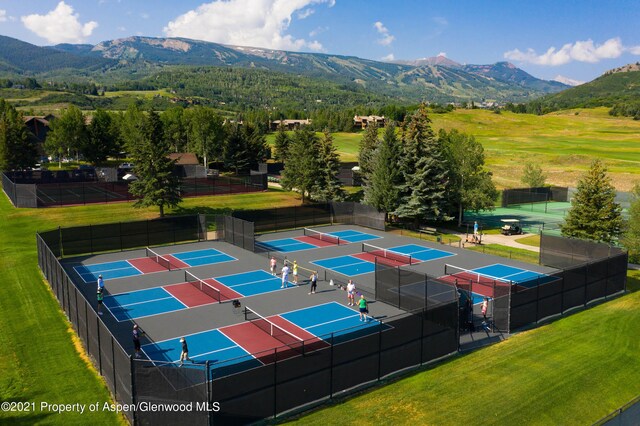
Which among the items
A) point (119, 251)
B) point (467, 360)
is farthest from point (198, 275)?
point (467, 360)

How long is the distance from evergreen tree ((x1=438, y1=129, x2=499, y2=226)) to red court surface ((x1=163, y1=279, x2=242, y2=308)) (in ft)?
→ 86.6

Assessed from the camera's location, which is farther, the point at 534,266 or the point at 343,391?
the point at 534,266

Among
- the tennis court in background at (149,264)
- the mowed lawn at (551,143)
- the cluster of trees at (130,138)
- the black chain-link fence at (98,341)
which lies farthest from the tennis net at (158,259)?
the mowed lawn at (551,143)

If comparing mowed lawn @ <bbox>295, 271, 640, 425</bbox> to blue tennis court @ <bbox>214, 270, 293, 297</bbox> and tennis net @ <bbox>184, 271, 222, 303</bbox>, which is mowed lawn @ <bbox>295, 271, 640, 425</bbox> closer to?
blue tennis court @ <bbox>214, 270, 293, 297</bbox>

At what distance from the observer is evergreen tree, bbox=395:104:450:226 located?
45.8 m

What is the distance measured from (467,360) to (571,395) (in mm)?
3699

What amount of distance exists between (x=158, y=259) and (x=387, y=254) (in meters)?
16.4

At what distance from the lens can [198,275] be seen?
31.0m

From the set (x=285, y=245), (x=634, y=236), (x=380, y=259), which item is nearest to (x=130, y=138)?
(x=285, y=245)

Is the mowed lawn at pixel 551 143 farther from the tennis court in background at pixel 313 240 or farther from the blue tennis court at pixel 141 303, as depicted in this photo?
the blue tennis court at pixel 141 303

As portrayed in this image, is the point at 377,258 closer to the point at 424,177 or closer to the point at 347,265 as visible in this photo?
the point at 347,265

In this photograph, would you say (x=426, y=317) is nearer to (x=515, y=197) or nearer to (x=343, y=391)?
(x=343, y=391)

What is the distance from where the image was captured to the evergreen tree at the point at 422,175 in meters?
45.8

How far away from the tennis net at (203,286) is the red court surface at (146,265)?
124 inches
